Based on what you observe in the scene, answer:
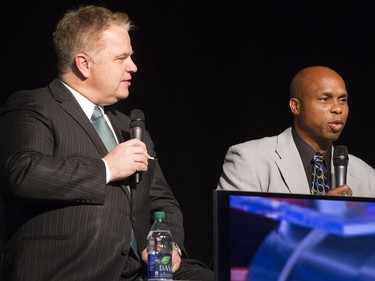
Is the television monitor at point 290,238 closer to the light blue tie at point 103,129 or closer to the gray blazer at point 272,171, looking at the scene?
the light blue tie at point 103,129

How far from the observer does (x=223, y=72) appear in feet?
14.1

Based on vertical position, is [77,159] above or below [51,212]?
above

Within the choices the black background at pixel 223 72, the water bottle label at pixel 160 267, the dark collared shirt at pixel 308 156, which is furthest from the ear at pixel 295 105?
the water bottle label at pixel 160 267

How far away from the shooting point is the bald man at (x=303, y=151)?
11.5 feet

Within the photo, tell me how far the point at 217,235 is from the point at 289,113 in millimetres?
2384

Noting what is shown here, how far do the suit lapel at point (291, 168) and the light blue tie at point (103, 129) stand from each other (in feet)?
2.78

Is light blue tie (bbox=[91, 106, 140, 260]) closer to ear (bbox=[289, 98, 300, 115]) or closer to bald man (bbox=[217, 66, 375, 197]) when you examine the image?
bald man (bbox=[217, 66, 375, 197])

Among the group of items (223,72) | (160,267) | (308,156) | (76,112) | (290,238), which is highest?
(223,72)

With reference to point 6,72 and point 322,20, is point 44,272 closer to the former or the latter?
point 6,72

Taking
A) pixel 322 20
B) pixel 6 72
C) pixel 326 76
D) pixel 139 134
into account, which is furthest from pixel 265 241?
pixel 322 20

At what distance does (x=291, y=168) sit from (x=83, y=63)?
1.05 metres

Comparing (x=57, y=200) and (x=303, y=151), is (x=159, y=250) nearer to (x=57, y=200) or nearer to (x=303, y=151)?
(x=57, y=200)

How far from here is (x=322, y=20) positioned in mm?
4379

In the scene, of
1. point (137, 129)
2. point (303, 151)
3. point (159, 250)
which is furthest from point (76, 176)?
point (303, 151)
